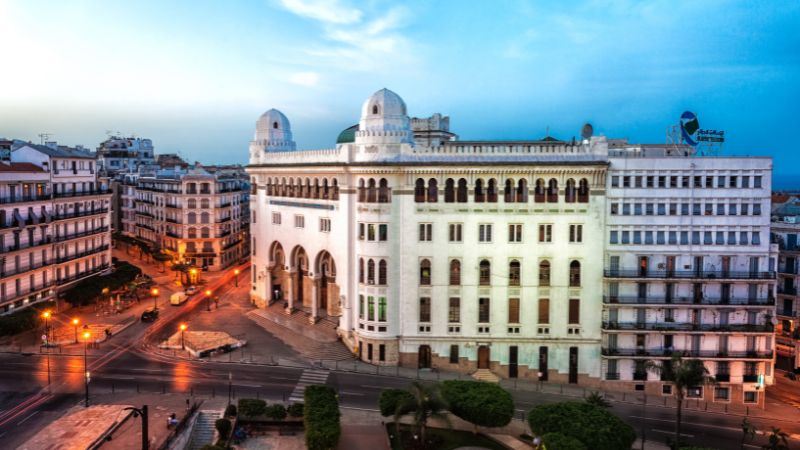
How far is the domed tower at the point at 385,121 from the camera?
2635 inches

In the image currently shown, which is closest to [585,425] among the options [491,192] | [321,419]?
[321,419]

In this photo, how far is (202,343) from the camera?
235ft

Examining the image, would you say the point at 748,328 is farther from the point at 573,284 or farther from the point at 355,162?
the point at 355,162

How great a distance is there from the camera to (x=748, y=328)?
64.2m

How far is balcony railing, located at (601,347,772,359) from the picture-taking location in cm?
6431

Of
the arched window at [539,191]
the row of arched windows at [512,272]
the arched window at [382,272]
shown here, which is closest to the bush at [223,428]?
the arched window at [382,272]

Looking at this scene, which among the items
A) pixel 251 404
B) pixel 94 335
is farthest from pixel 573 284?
pixel 94 335

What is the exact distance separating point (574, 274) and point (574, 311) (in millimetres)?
4023

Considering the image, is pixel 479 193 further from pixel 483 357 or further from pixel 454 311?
pixel 483 357

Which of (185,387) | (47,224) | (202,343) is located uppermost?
(47,224)

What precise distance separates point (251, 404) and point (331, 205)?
2794 centimetres

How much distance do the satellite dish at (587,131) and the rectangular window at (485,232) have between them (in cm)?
1849

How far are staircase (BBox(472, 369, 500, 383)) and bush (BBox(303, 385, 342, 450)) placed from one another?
18.9m

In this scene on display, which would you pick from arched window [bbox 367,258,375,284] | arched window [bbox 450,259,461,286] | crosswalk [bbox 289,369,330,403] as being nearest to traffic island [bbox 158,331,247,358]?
crosswalk [bbox 289,369,330,403]
